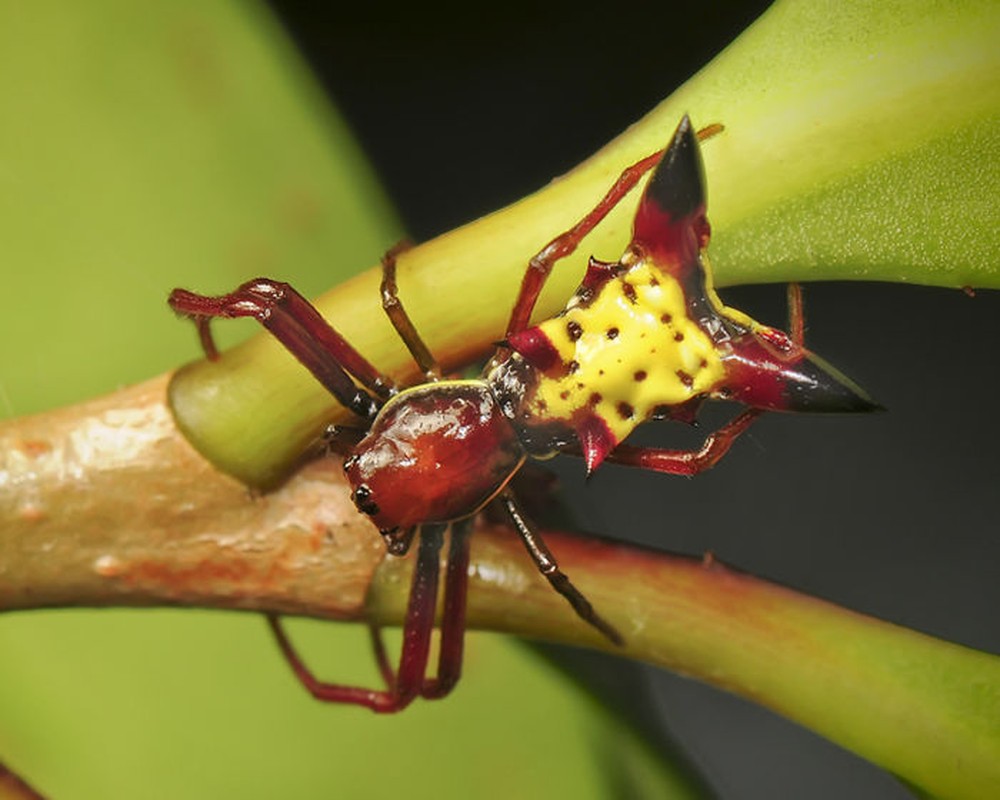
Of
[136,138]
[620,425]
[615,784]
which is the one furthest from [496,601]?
[136,138]

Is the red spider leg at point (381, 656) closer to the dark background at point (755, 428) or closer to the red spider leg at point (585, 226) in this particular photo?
the dark background at point (755, 428)

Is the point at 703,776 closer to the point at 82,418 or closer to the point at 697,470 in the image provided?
the point at 697,470

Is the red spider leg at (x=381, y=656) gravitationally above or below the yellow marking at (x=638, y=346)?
below

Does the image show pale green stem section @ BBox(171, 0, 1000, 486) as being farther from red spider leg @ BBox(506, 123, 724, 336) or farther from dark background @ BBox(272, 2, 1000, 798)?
dark background @ BBox(272, 2, 1000, 798)

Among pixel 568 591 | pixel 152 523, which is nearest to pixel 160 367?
pixel 152 523

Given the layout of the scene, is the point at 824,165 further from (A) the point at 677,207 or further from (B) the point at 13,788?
(B) the point at 13,788

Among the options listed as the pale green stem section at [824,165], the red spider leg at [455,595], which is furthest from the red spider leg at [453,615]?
the pale green stem section at [824,165]
